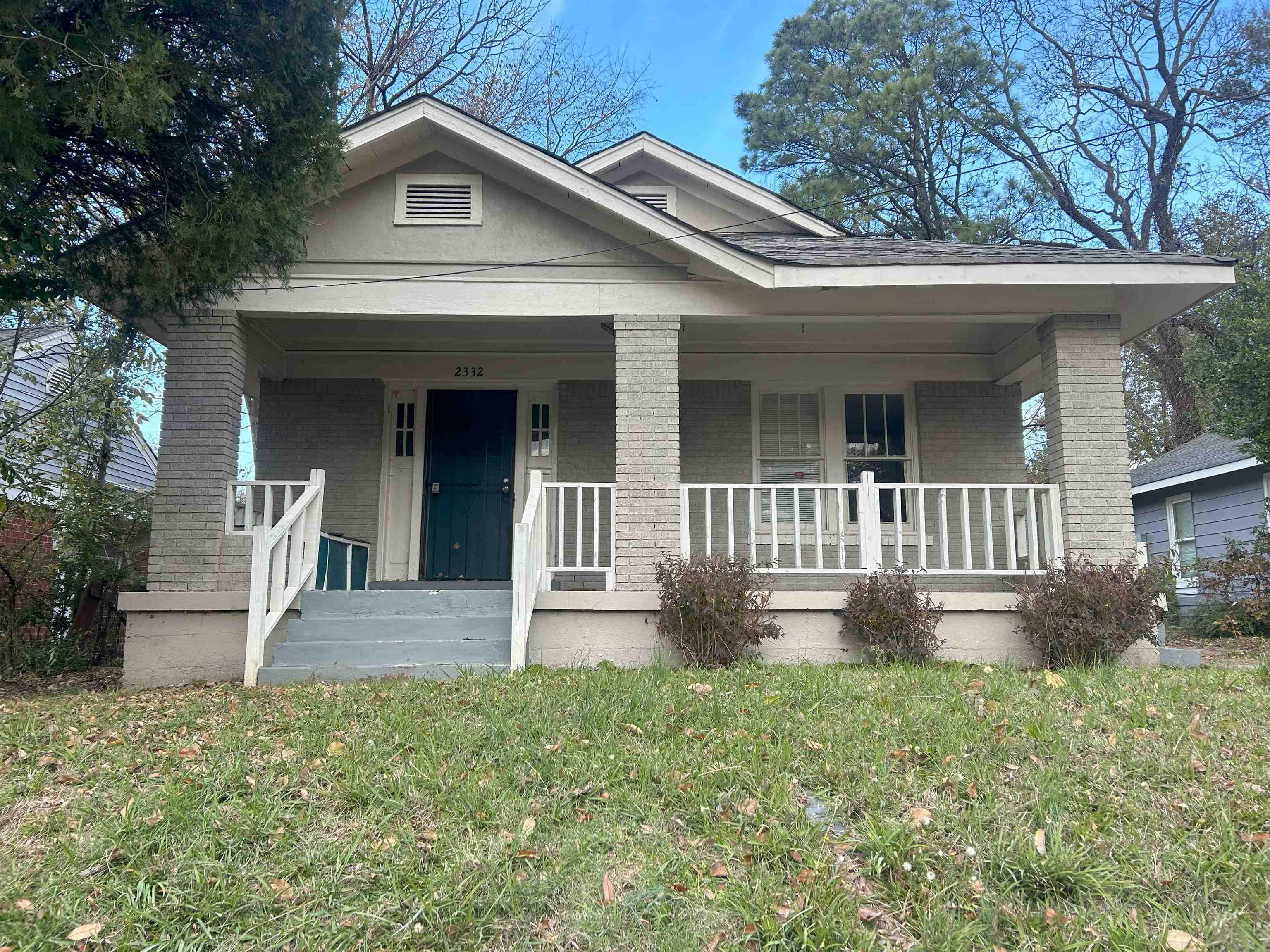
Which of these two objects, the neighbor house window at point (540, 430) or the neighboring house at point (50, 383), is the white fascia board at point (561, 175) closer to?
the neighbor house window at point (540, 430)

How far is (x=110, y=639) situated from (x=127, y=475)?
30.0 ft

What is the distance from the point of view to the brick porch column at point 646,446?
7.67 m

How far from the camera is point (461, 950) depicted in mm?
2934

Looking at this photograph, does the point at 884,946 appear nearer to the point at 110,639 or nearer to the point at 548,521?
the point at 548,521

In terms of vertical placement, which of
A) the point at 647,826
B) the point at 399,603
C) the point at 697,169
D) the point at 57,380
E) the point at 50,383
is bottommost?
the point at 647,826

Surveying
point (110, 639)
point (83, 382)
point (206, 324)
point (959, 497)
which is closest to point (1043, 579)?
point (959, 497)

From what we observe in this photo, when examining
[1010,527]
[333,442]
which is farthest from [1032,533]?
[333,442]

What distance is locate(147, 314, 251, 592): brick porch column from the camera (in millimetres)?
7492

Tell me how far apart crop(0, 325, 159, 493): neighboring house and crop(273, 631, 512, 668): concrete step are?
5.74 m

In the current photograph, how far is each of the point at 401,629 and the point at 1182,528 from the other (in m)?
15.9

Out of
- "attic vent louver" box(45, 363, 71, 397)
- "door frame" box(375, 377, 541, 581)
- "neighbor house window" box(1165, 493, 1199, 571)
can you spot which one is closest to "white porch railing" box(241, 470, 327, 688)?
"door frame" box(375, 377, 541, 581)

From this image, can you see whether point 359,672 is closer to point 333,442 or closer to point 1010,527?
point 333,442

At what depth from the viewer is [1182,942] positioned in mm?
2822

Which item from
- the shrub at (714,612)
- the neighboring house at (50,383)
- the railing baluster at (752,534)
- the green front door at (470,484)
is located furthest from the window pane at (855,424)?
the neighboring house at (50,383)
